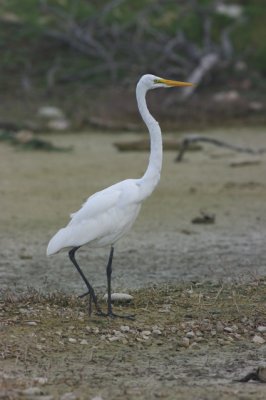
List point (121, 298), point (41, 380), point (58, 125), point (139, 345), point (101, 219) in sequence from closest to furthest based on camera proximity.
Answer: point (41, 380)
point (139, 345)
point (101, 219)
point (121, 298)
point (58, 125)

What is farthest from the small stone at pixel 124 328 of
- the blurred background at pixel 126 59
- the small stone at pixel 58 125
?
the small stone at pixel 58 125

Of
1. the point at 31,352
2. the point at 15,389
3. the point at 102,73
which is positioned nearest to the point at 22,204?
the point at 31,352

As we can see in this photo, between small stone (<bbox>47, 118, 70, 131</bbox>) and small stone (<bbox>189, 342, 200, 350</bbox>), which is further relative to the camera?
small stone (<bbox>47, 118, 70, 131</bbox>)

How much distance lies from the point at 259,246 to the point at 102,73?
33.4 ft

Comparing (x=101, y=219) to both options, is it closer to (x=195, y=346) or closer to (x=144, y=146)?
(x=195, y=346)

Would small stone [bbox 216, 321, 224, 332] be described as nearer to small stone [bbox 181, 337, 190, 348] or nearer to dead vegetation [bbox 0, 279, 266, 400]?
dead vegetation [bbox 0, 279, 266, 400]

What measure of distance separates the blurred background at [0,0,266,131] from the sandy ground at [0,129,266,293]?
47.0 inches

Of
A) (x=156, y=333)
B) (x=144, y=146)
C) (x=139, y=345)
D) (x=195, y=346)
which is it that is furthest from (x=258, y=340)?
(x=144, y=146)

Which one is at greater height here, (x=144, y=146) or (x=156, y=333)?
(x=144, y=146)

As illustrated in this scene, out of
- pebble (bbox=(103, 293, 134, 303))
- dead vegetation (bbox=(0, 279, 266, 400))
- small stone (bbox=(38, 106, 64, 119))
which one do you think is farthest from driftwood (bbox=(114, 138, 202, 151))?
pebble (bbox=(103, 293, 134, 303))

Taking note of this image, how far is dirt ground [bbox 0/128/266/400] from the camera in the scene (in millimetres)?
5770

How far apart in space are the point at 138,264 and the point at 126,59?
36.0 feet

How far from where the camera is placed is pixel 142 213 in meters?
11.4

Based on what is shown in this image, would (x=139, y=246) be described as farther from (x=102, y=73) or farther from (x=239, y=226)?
(x=102, y=73)
